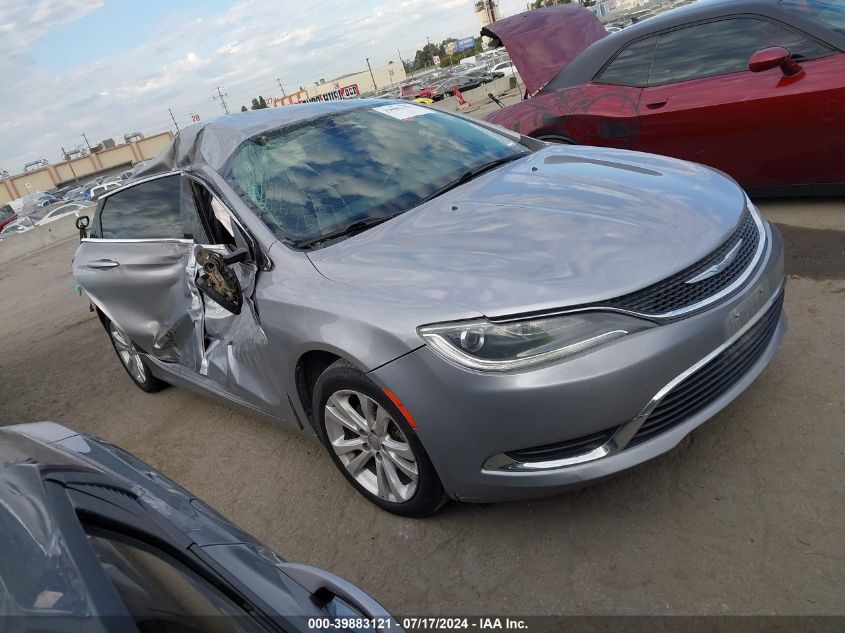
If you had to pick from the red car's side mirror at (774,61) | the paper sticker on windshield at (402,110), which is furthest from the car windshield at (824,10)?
the paper sticker on windshield at (402,110)

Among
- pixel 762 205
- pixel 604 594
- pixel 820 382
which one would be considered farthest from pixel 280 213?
pixel 762 205

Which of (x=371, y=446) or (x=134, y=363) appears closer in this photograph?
(x=371, y=446)

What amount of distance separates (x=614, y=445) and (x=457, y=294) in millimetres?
715

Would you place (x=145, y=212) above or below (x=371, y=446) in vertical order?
above

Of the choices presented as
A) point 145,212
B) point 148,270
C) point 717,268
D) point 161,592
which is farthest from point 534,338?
point 145,212

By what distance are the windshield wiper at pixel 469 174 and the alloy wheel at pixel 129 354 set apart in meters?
2.63

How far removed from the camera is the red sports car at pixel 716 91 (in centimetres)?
418

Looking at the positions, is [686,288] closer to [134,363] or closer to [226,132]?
[226,132]

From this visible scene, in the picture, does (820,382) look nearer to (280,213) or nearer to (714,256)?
(714,256)

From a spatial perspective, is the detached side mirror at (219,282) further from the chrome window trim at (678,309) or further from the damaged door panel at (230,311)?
the chrome window trim at (678,309)

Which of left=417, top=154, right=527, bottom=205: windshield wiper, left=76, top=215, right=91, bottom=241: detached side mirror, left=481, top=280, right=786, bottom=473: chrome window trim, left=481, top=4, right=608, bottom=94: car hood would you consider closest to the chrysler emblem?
left=481, top=280, right=786, bottom=473: chrome window trim

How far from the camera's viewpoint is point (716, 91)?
15.0 ft

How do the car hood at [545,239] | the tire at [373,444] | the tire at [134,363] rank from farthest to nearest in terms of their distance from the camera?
the tire at [134,363], the tire at [373,444], the car hood at [545,239]

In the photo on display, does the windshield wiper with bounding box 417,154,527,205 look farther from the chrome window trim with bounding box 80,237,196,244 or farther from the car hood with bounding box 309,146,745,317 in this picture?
the chrome window trim with bounding box 80,237,196,244
